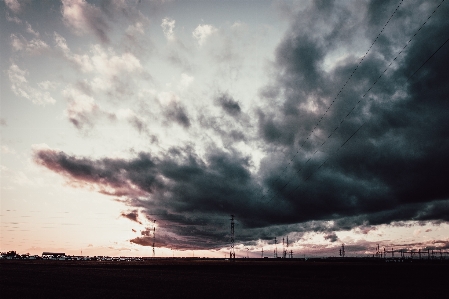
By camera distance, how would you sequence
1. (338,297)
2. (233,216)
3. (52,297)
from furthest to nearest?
(233,216), (338,297), (52,297)

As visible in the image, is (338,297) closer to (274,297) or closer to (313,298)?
(313,298)

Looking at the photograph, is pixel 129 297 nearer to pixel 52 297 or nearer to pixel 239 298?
pixel 52 297

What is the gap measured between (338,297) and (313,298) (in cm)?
259

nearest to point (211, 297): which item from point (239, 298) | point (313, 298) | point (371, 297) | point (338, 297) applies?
point (239, 298)

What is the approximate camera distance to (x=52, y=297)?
82.9 feet

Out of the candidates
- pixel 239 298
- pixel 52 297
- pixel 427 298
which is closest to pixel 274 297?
pixel 239 298

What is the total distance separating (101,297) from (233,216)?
17278cm

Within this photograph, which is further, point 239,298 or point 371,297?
point 371,297

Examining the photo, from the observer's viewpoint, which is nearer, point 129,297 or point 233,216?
point 129,297

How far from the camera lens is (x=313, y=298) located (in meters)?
26.2

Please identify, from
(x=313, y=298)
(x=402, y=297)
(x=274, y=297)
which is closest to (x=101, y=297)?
(x=274, y=297)

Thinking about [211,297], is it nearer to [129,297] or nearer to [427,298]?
[129,297]

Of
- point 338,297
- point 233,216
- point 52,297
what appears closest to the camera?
point 52,297

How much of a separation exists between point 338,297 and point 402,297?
5685 mm
